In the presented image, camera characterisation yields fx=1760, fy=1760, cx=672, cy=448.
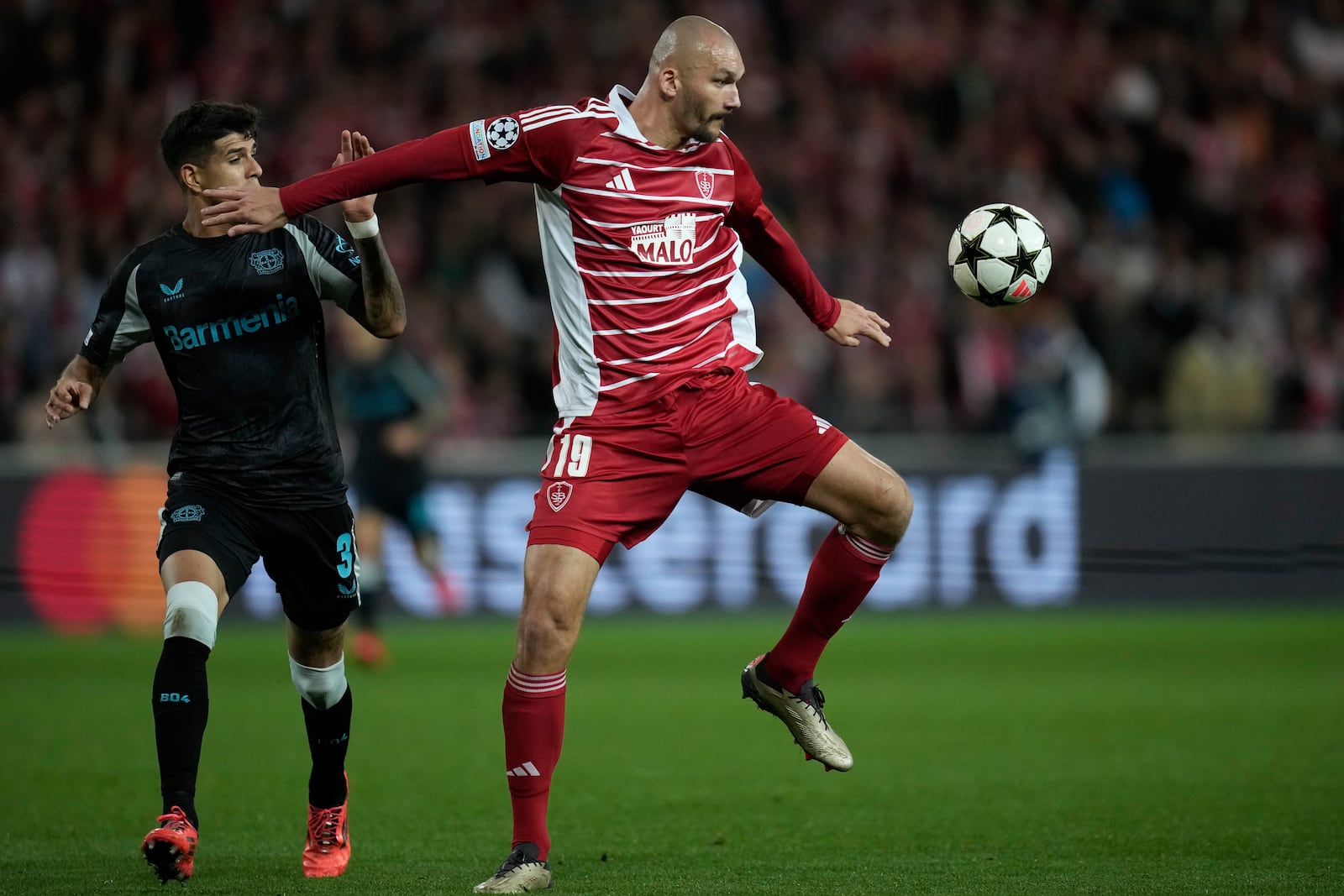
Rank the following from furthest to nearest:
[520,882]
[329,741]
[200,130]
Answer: [329,741], [200,130], [520,882]

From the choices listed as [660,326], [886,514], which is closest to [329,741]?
[660,326]

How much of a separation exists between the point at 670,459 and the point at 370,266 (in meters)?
1.22

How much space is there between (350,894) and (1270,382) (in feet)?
43.8

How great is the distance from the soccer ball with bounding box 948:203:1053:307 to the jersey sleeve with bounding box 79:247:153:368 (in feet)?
9.63

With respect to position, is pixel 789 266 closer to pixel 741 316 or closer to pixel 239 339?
pixel 741 316

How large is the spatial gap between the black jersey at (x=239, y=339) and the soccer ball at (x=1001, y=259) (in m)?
2.26

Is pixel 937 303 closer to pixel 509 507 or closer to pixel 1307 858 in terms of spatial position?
pixel 509 507

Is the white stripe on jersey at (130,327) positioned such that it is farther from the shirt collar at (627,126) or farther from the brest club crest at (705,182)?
the brest club crest at (705,182)

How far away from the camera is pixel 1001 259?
6527mm

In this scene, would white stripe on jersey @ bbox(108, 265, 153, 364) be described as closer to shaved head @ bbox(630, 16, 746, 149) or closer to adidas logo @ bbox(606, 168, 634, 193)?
adidas logo @ bbox(606, 168, 634, 193)

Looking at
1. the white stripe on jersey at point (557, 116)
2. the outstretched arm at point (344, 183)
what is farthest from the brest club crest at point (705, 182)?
the outstretched arm at point (344, 183)

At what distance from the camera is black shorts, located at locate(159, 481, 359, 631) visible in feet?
19.3

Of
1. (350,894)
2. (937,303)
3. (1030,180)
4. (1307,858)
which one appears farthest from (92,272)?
(1307,858)

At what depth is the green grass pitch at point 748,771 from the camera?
5957 millimetres
